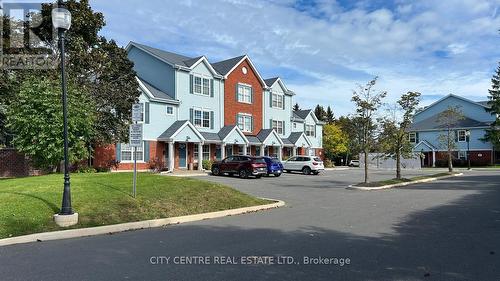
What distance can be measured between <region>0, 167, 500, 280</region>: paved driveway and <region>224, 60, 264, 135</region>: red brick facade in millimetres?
29952

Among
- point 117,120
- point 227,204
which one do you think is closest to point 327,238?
point 227,204

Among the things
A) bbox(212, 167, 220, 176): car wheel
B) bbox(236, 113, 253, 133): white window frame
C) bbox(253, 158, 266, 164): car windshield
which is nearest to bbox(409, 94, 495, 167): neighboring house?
bbox(236, 113, 253, 133): white window frame

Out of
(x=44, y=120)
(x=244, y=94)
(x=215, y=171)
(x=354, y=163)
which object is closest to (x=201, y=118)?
(x=244, y=94)

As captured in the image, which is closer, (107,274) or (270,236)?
(107,274)

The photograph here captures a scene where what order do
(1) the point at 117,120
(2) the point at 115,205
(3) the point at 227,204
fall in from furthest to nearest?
(1) the point at 117,120 < (3) the point at 227,204 < (2) the point at 115,205

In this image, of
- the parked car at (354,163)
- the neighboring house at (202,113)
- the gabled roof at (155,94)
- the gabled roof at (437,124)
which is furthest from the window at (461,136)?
the gabled roof at (155,94)

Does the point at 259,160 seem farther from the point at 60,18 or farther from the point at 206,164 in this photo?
the point at 60,18

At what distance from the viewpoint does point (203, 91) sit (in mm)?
40469

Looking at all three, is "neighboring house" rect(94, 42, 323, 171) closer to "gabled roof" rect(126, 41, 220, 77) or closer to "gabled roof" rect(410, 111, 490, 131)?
"gabled roof" rect(126, 41, 220, 77)

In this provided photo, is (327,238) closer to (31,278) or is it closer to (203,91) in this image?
(31,278)

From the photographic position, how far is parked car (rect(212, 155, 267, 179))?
97.3 ft

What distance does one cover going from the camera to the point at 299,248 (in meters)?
8.32

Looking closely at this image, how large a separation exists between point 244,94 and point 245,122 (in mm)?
2874

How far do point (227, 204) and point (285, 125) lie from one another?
3683 centimetres
